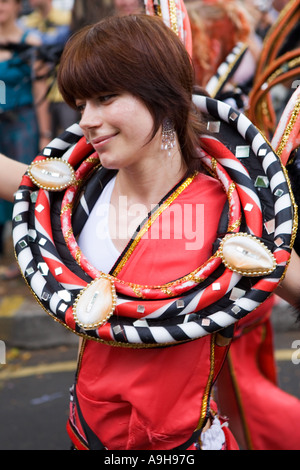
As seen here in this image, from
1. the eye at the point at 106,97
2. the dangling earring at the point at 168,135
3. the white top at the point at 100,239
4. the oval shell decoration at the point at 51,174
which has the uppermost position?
the eye at the point at 106,97

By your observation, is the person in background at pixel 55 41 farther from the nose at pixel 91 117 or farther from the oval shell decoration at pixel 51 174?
the nose at pixel 91 117

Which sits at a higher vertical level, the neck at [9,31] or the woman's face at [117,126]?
the woman's face at [117,126]

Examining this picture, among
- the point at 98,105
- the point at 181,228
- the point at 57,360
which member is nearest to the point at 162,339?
the point at 181,228

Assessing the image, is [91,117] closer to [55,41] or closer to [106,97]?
[106,97]

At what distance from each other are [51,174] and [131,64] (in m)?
0.43

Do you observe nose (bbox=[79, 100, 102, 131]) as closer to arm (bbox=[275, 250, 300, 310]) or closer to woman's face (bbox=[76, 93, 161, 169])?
woman's face (bbox=[76, 93, 161, 169])

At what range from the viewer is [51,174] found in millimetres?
1848

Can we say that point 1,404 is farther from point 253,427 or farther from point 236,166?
point 236,166

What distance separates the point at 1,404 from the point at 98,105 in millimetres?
2505

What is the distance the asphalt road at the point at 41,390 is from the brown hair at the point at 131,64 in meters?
2.18

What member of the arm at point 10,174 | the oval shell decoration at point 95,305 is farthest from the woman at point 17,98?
the oval shell decoration at point 95,305

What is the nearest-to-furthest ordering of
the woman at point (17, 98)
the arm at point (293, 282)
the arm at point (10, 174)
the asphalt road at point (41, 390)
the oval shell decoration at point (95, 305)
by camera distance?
the oval shell decoration at point (95, 305) → the arm at point (293, 282) → the arm at point (10, 174) → the asphalt road at point (41, 390) → the woman at point (17, 98)

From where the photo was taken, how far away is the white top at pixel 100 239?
1809mm

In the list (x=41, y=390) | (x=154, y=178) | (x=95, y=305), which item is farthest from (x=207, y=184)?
(x=41, y=390)
